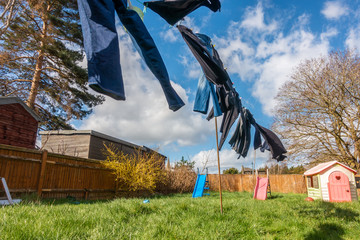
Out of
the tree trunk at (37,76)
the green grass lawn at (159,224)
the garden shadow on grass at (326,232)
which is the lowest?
the garden shadow on grass at (326,232)

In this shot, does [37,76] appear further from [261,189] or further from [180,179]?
[261,189]

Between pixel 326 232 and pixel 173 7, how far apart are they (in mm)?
4163

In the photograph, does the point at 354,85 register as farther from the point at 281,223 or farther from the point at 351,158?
the point at 281,223

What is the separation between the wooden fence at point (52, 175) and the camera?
6.06 metres

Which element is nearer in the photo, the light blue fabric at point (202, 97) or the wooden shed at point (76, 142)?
the light blue fabric at point (202, 97)

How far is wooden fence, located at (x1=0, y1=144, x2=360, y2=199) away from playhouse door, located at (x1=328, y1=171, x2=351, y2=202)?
8708 millimetres

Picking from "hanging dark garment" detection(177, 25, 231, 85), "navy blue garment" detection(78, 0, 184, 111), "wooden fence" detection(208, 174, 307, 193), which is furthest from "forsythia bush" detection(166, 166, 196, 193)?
"navy blue garment" detection(78, 0, 184, 111)

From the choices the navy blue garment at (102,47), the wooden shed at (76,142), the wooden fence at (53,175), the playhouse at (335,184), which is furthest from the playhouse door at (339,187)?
the wooden shed at (76,142)

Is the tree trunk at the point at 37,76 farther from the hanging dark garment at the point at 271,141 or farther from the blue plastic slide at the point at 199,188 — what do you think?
the hanging dark garment at the point at 271,141

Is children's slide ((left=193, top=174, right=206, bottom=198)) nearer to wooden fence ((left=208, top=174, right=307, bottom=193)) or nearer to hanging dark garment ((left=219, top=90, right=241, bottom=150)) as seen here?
hanging dark garment ((left=219, top=90, right=241, bottom=150))

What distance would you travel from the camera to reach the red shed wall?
1003 centimetres

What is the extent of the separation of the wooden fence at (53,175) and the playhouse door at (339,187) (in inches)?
343

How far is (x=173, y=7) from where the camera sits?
103 inches

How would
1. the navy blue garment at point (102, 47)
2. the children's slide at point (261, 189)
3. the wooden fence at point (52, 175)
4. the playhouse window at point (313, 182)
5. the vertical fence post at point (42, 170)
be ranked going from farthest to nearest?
the playhouse window at point (313, 182), the children's slide at point (261, 189), the vertical fence post at point (42, 170), the wooden fence at point (52, 175), the navy blue garment at point (102, 47)
